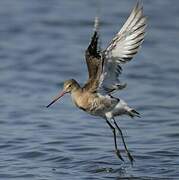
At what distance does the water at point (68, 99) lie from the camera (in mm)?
10508

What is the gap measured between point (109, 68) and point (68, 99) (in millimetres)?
4082

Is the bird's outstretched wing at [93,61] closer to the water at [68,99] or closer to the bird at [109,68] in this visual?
the bird at [109,68]

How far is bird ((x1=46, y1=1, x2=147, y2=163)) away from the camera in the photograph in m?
9.91

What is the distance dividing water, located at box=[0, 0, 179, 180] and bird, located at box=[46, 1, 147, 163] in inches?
29.2

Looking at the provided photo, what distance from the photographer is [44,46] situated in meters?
17.6

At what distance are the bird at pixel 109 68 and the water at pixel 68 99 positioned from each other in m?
0.74

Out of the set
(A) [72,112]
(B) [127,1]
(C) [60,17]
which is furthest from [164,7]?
(A) [72,112]

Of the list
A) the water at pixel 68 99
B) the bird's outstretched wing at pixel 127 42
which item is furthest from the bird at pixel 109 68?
the water at pixel 68 99

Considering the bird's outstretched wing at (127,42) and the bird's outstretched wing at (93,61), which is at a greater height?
the bird's outstretched wing at (127,42)

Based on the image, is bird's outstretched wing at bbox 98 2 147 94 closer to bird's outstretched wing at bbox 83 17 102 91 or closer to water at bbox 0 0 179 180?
bird's outstretched wing at bbox 83 17 102 91

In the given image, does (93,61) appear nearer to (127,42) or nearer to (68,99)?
(127,42)

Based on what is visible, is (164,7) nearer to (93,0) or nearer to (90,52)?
(93,0)

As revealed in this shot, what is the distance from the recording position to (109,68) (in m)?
10.1

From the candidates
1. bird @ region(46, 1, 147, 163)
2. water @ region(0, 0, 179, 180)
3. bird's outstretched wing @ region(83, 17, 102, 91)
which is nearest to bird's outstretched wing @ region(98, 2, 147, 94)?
bird @ region(46, 1, 147, 163)
